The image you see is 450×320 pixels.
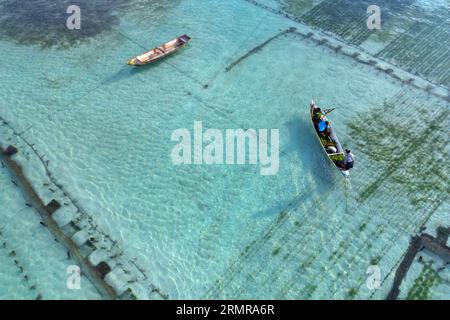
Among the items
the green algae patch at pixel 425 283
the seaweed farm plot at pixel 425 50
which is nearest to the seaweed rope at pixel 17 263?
the green algae patch at pixel 425 283

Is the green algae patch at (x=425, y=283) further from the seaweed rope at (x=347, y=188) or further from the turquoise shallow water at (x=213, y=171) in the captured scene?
the seaweed rope at (x=347, y=188)

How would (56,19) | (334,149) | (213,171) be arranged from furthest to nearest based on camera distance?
(56,19) < (213,171) < (334,149)

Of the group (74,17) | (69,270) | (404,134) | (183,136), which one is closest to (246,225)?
(183,136)

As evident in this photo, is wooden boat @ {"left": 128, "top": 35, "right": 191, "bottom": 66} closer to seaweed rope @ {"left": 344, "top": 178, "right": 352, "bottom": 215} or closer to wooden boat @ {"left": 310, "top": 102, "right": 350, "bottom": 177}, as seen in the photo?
wooden boat @ {"left": 310, "top": 102, "right": 350, "bottom": 177}

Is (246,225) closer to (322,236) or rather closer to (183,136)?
(322,236)

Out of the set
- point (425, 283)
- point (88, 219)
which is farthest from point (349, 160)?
point (88, 219)

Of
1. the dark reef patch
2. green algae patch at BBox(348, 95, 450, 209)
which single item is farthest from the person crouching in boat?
the dark reef patch

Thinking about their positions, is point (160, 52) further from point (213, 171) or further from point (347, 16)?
point (347, 16)
